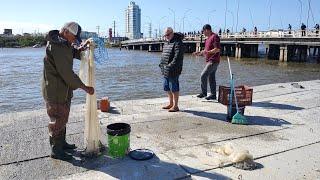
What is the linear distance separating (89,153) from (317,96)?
23.1ft

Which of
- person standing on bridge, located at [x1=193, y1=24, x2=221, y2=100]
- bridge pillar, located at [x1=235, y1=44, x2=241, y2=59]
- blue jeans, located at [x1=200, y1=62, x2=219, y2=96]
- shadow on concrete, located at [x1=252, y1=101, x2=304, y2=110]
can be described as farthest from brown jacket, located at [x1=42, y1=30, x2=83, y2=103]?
bridge pillar, located at [x1=235, y1=44, x2=241, y2=59]

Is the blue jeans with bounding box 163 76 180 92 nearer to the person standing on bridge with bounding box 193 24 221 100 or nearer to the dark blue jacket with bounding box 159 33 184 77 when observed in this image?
the dark blue jacket with bounding box 159 33 184 77

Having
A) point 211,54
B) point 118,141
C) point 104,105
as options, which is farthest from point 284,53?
point 118,141

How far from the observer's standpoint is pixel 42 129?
20.8 ft

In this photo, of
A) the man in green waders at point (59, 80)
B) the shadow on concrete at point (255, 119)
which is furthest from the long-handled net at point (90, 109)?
the shadow on concrete at point (255, 119)

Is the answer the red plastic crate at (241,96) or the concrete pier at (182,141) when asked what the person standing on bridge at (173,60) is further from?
the red plastic crate at (241,96)

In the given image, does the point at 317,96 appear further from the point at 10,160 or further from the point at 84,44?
the point at 10,160

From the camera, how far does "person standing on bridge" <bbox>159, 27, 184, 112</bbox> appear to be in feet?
24.9

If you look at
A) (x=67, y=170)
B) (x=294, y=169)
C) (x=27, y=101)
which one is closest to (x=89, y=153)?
(x=67, y=170)

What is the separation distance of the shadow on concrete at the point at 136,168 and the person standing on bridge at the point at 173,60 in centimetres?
283

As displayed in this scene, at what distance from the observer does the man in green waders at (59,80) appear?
15.5 feet

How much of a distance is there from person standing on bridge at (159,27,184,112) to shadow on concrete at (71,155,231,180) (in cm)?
283

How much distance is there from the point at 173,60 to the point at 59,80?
3.19 metres

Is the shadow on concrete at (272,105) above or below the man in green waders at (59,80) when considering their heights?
below
